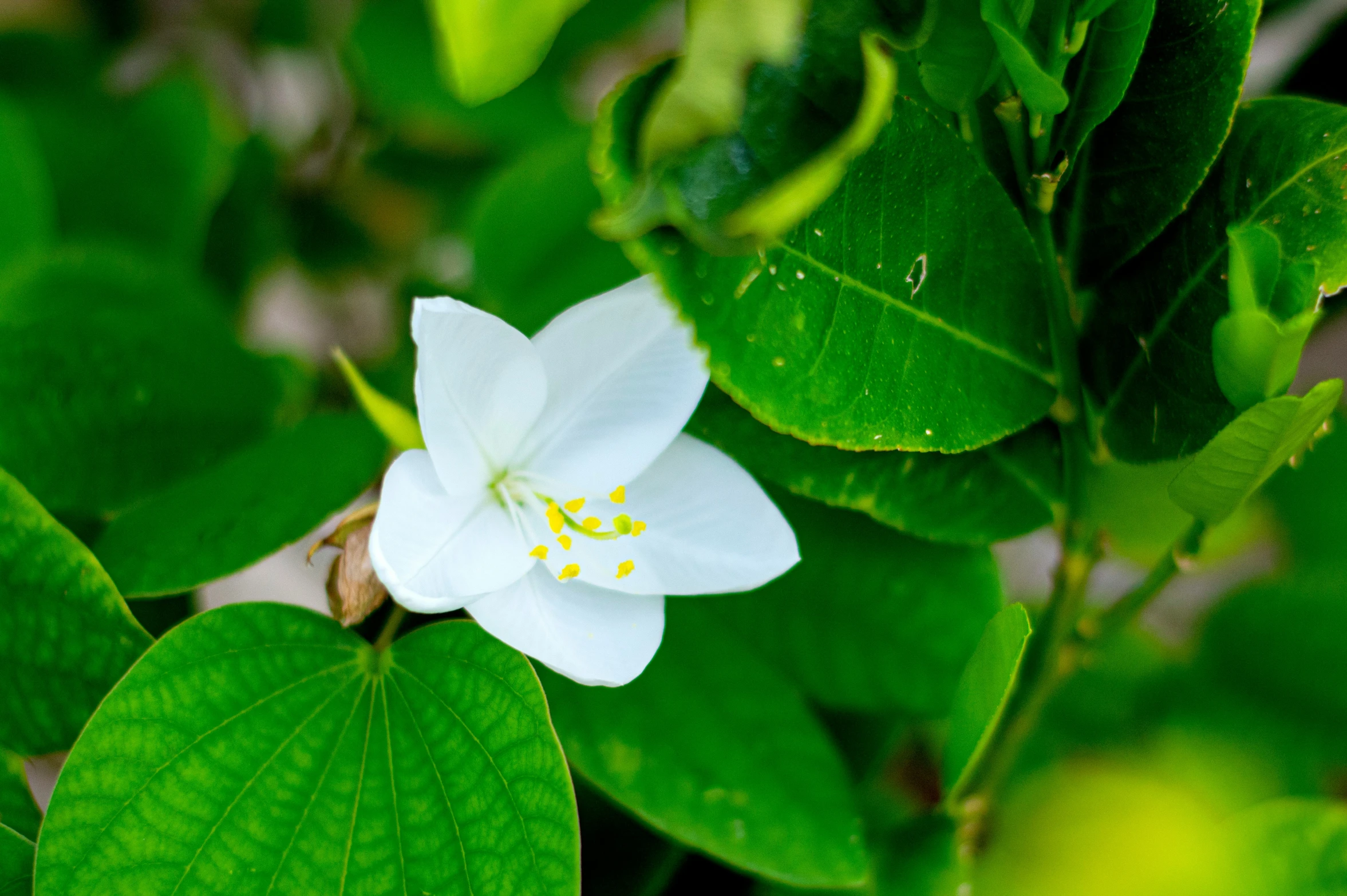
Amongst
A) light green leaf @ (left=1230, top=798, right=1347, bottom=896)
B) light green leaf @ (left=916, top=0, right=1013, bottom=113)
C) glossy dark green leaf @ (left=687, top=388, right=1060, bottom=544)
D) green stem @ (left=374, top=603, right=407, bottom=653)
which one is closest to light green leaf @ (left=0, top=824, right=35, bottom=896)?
green stem @ (left=374, top=603, right=407, bottom=653)

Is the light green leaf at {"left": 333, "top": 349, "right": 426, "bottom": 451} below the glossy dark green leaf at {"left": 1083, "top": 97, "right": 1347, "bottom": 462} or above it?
below

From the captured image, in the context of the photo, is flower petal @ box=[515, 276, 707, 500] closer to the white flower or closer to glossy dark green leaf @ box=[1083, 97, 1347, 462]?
the white flower

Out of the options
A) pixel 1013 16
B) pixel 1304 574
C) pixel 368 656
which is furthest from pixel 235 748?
pixel 1304 574

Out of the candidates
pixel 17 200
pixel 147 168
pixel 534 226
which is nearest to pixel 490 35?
pixel 534 226

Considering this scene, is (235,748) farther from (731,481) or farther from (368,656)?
(731,481)

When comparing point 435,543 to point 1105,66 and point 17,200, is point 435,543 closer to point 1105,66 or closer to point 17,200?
point 1105,66

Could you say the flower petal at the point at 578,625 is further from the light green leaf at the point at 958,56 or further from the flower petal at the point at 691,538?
the light green leaf at the point at 958,56
